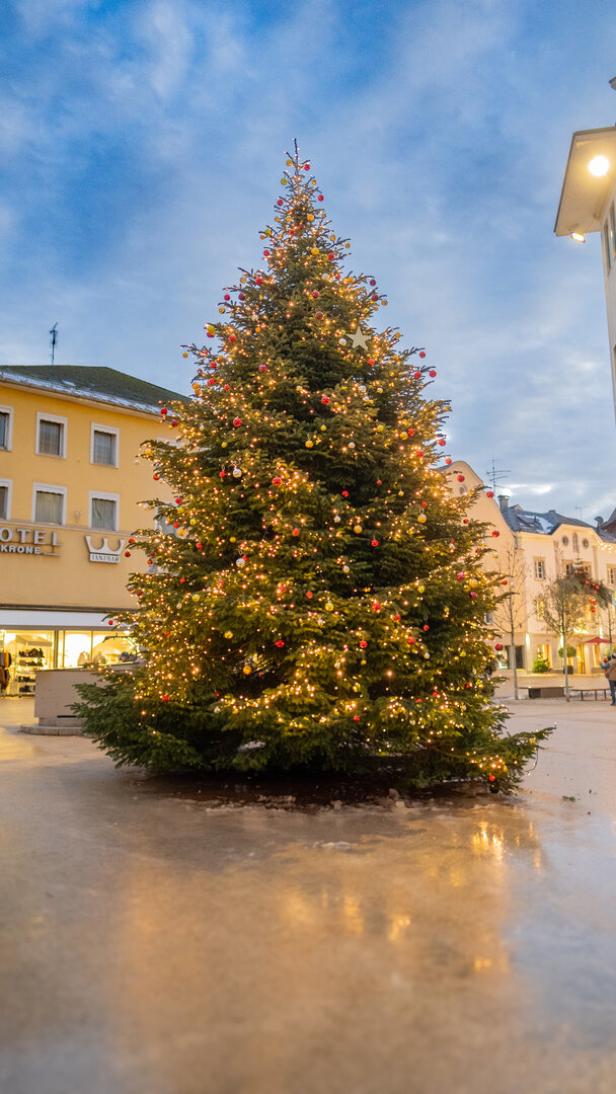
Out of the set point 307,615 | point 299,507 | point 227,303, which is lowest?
point 307,615

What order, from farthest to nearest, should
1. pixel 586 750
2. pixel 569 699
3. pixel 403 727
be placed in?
pixel 569 699 → pixel 586 750 → pixel 403 727

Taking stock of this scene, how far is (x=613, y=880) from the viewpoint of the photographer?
5004mm

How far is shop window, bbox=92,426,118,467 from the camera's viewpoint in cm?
2956

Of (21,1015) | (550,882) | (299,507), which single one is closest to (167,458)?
(299,507)

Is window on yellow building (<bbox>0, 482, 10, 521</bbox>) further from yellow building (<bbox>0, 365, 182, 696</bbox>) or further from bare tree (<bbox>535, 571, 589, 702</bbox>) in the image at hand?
Result: bare tree (<bbox>535, 571, 589, 702</bbox>)

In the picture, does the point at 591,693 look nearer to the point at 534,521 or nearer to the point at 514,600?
the point at 514,600

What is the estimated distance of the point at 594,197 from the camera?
1658cm

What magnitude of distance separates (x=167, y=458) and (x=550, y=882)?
6.22 m

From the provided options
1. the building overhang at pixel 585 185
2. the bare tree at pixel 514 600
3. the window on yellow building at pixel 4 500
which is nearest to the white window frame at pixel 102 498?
the window on yellow building at pixel 4 500

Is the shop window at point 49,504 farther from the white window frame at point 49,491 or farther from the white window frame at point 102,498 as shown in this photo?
the white window frame at point 102,498

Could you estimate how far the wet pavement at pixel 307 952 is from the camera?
2699 millimetres

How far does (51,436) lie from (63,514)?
2.91 m

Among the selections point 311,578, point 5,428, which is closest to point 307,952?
point 311,578

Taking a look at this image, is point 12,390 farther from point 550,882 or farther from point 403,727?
point 550,882
